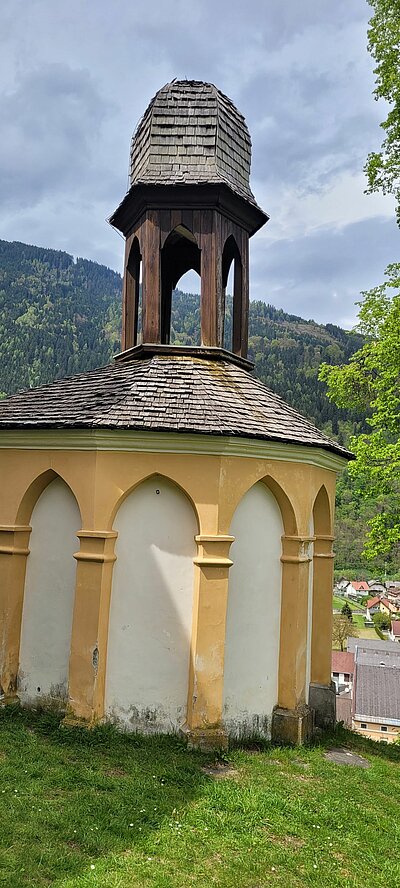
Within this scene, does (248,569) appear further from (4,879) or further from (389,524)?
(389,524)

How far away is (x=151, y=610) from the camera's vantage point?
6.57m

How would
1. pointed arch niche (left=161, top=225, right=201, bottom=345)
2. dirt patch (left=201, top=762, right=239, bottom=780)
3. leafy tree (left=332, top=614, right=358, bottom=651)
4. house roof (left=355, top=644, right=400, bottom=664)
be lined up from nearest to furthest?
dirt patch (left=201, top=762, right=239, bottom=780), pointed arch niche (left=161, top=225, right=201, bottom=345), house roof (left=355, top=644, right=400, bottom=664), leafy tree (left=332, top=614, right=358, bottom=651)

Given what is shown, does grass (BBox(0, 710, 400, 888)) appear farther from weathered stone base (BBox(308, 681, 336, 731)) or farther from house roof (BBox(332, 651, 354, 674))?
house roof (BBox(332, 651, 354, 674))

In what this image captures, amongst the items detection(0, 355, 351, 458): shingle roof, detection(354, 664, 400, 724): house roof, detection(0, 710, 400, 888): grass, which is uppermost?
detection(0, 355, 351, 458): shingle roof

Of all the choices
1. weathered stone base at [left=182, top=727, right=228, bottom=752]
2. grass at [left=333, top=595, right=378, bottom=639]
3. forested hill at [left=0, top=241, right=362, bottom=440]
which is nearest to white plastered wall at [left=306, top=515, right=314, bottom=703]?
weathered stone base at [left=182, top=727, right=228, bottom=752]

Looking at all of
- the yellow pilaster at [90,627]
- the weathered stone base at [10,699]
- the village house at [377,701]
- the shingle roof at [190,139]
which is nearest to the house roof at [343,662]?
the village house at [377,701]

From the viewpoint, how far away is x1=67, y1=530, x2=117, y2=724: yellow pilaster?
246 inches

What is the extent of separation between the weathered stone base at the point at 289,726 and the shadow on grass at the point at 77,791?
1.23m

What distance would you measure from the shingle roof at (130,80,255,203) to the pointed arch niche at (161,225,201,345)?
1096 mm

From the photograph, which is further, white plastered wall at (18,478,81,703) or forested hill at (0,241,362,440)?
forested hill at (0,241,362,440)

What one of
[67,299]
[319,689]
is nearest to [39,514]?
[319,689]

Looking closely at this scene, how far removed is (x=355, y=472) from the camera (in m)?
13.3

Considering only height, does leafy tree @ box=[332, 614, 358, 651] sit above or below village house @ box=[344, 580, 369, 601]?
below

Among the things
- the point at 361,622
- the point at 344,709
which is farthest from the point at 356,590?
the point at 344,709
